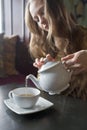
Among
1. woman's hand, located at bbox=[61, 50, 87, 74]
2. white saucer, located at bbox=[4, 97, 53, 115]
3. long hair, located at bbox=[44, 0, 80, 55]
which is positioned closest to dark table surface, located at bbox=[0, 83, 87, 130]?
white saucer, located at bbox=[4, 97, 53, 115]

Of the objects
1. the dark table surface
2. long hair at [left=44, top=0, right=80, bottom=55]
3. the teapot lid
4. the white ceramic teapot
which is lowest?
the dark table surface

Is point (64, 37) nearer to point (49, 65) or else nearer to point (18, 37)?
point (49, 65)

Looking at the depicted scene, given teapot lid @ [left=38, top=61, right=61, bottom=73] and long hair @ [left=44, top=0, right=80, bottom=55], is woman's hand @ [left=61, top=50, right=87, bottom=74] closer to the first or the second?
teapot lid @ [left=38, top=61, right=61, bottom=73]

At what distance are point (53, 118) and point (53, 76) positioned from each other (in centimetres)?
19

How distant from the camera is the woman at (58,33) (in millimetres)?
1170

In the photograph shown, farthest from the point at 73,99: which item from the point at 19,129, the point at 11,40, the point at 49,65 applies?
the point at 11,40

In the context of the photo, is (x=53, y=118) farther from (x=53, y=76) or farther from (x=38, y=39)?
(x=38, y=39)

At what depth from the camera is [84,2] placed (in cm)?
203

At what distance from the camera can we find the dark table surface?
75 cm

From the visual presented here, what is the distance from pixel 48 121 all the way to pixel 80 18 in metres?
1.44

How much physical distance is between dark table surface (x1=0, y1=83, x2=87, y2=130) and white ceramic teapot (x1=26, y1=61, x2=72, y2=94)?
6cm

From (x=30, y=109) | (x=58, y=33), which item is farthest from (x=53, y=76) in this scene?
(x=58, y=33)

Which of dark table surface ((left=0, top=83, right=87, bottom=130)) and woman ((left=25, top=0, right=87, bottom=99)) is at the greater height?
woman ((left=25, top=0, right=87, bottom=99))

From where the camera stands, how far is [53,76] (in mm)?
939
